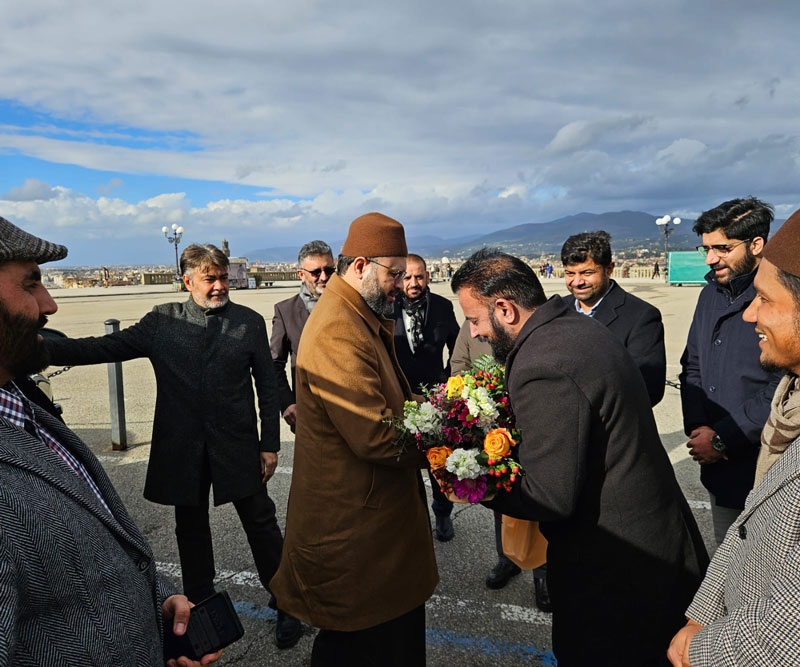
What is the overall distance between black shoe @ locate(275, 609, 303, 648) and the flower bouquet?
5.90 feet

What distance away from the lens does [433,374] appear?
5164mm

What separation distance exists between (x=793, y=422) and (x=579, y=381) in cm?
69

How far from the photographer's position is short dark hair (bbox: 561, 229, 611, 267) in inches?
165

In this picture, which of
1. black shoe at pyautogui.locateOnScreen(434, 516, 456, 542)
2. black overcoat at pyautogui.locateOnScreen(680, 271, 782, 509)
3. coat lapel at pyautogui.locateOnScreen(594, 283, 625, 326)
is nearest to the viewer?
black overcoat at pyautogui.locateOnScreen(680, 271, 782, 509)

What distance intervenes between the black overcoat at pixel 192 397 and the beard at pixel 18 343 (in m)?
1.80

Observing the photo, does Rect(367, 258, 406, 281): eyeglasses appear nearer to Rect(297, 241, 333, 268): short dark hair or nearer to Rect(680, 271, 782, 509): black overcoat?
Rect(680, 271, 782, 509): black overcoat

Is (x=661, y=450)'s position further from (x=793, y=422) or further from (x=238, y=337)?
(x=238, y=337)

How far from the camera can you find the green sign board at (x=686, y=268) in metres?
33.0

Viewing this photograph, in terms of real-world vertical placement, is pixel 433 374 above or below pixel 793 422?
below

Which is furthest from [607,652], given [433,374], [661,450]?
[433,374]

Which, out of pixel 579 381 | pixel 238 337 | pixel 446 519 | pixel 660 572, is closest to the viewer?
pixel 579 381

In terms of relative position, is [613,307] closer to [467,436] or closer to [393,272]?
[393,272]

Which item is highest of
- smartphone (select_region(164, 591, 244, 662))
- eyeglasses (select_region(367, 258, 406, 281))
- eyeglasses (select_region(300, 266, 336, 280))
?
eyeglasses (select_region(300, 266, 336, 280))

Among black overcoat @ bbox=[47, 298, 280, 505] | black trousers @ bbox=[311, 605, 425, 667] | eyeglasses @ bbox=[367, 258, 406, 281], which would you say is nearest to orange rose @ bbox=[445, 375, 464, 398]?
eyeglasses @ bbox=[367, 258, 406, 281]
